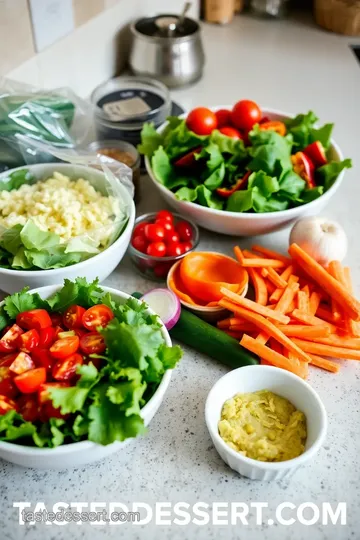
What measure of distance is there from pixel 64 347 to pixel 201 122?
0.75m

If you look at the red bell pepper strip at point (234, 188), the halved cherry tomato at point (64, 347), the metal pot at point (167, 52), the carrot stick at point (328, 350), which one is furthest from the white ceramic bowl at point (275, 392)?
the metal pot at point (167, 52)

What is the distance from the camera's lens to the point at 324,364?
42.0 inches

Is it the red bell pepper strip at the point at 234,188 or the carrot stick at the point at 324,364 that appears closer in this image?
the carrot stick at the point at 324,364

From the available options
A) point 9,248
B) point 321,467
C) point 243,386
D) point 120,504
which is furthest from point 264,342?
point 9,248

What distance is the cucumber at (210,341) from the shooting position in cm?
106

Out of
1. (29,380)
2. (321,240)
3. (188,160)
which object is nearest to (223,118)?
(188,160)

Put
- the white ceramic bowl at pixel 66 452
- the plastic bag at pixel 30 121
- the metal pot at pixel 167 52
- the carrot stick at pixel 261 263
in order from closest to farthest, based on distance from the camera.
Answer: the white ceramic bowl at pixel 66 452
the carrot stick at pixel 261 263
the plastic bag at pixel 30 121
the metal pot at pixel 167 52

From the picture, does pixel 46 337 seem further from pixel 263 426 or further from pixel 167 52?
pixel 167 52

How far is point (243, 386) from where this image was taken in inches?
38.4

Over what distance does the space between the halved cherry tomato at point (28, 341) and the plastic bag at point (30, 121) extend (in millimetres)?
560

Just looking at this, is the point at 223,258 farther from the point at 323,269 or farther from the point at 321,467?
the point at 321,467

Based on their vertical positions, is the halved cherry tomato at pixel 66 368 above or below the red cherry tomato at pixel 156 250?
Result: above

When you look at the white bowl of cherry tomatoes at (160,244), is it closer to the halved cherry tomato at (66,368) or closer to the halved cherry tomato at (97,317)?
the halved cherry tomato at (97,317)

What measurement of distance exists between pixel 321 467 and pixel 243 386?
0.18 metres
